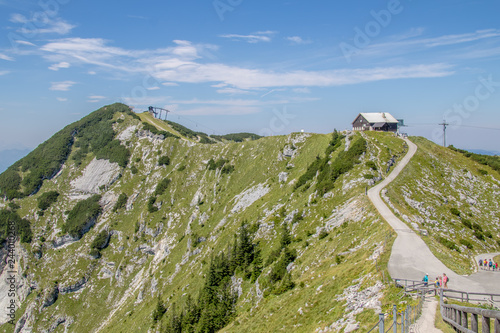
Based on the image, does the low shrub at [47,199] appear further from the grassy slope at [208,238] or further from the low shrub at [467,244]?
the low shrub at [467,244]

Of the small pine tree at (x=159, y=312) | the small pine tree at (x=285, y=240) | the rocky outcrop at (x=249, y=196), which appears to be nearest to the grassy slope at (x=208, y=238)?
the small pine tree at (x=285, y=240)

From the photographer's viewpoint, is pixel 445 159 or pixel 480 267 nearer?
pixel 480 267

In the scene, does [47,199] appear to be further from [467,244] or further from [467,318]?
[467,318]

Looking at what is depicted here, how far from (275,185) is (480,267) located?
6133 centimetres

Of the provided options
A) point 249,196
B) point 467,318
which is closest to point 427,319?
point 467,318

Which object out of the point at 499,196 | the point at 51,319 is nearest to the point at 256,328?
the point at 499,196

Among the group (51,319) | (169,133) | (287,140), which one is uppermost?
(169,133)

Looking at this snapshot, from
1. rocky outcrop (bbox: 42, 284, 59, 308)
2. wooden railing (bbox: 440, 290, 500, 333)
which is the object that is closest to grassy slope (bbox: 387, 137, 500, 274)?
wooden railing (bbox: 440, 290, 500, 333)

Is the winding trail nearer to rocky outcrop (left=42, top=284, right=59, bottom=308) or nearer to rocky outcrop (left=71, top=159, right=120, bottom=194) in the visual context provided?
rocky outcrop (left=42, top=284, right=59, bottom=308)

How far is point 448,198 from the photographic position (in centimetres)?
6081

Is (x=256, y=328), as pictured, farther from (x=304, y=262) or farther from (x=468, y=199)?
(x=468, y=199)

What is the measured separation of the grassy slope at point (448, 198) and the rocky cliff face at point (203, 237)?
620cm

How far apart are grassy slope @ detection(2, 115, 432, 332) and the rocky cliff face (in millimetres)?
345

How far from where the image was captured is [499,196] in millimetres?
66938
